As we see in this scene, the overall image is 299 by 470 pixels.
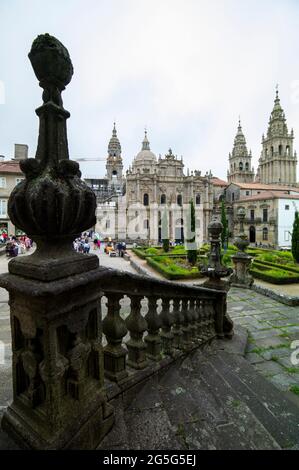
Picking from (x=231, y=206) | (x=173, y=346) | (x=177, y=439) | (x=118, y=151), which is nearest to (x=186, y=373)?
(x=173, y=346)

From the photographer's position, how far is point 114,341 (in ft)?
6.31

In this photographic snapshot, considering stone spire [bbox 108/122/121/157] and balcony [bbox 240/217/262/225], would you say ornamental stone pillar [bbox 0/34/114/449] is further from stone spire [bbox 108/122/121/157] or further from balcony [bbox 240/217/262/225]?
stone spire [bbox 108/122/121/157]

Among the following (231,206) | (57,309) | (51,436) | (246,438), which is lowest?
(246,438)

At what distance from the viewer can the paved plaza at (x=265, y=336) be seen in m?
3.48

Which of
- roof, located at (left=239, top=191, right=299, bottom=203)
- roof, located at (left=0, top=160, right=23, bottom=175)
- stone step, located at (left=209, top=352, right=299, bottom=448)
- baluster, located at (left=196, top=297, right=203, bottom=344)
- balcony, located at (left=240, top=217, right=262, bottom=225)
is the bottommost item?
stone step, located at (left=209, top=352, right=299, bottom=448)

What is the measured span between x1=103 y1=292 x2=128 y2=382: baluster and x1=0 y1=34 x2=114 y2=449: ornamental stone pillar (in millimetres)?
340

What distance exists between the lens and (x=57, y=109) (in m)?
1.47

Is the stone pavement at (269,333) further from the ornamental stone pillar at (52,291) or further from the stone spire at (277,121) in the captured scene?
the stone spire at (277,121)

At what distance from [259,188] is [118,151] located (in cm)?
3301

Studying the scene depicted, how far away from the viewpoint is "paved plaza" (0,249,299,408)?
Result: 11.4 ft

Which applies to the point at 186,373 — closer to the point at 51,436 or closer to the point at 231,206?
the point at 51,436

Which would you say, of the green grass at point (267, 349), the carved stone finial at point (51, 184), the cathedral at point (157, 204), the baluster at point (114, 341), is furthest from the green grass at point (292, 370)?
the cathedral at point (157, 204)

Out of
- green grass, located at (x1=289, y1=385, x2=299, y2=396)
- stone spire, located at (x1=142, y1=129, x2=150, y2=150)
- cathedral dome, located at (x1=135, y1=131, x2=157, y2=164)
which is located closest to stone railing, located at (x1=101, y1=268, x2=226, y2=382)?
green grass, located at (x1=289, y1=385, x2=299, y2=396)

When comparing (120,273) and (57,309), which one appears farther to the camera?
(120,273)
